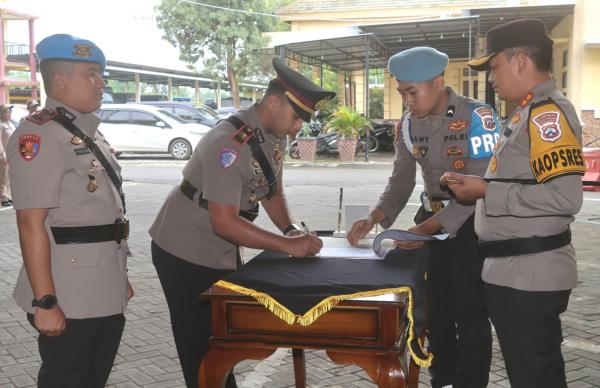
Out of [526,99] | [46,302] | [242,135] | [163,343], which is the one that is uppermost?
[526,99]

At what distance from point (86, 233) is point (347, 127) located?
51.1ft

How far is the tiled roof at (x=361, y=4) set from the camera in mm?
23266

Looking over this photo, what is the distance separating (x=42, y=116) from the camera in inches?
88.4

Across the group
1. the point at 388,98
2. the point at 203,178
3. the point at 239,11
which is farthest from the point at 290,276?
the point at 239,11

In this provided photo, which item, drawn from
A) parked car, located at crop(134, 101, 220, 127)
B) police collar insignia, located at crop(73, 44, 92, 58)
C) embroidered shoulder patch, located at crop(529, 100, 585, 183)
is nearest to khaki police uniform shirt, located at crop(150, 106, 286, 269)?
police collar insignia, located at crop(73, 44, 92, 58)

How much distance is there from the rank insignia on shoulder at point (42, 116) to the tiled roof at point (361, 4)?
22725 mm

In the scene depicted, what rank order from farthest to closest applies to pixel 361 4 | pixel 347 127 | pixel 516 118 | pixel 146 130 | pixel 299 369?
pixel 361 4, pixel 146 130, pixel 347 127, pixel 299 369, pixel 516 118

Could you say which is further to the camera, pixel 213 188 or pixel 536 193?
pixel 213 188

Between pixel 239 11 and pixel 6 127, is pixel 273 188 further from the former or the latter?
pixel 239 11

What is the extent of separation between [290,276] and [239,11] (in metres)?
27.3

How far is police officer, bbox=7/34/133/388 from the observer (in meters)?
2.15

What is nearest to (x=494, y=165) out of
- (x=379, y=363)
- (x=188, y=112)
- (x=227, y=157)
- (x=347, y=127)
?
(x=379, y=363)

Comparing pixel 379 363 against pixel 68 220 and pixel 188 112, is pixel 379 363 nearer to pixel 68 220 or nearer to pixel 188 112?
pixel 68 220

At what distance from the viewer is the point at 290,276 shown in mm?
2168
